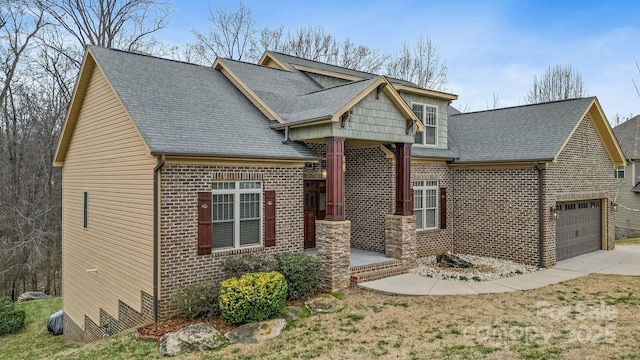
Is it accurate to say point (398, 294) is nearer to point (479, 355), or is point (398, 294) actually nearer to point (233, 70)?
point (479, 355)

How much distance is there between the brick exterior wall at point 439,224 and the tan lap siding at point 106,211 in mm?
8774

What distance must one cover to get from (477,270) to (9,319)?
16.6 m

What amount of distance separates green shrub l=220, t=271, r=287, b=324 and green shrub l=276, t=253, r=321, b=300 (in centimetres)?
94

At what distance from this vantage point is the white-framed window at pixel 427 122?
50.4 ft

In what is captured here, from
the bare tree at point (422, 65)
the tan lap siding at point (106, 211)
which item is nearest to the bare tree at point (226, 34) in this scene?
the bare tree at point (422, 65)

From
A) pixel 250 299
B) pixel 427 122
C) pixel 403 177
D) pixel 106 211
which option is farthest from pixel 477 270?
pixel 106 211

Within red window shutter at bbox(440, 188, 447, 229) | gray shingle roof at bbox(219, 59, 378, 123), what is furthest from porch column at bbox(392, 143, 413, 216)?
red window shutter at bbox(440, 188, 447, 229)

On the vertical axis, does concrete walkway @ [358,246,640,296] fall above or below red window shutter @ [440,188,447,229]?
below

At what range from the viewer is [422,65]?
106 ft

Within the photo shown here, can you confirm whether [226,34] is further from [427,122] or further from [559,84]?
[559,84]

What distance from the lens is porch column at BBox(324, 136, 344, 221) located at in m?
10.6

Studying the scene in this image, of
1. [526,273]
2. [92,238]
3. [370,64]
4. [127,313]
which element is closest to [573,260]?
[526,273]

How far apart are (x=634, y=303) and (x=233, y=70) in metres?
12.4

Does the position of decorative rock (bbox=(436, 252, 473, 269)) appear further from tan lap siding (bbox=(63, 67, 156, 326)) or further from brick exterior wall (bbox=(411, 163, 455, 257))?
tan lap siding (bbox=(63, 67, 156, 326))
